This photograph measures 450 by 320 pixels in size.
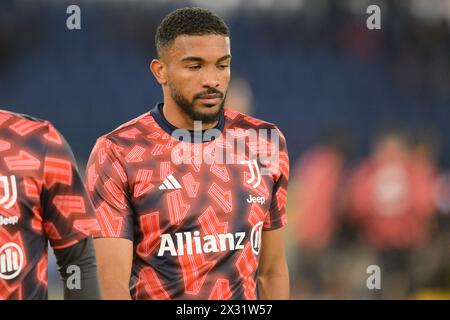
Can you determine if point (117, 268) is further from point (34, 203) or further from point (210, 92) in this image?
point (210, 92)

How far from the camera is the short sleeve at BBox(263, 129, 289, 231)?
11.2 feet

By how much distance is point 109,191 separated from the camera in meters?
3.21

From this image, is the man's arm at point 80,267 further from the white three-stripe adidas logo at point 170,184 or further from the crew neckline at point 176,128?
the crew neckline at point 176,128

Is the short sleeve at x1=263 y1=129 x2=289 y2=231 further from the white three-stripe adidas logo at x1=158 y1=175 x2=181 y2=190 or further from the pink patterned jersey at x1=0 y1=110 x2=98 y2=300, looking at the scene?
the pink patterned jersey at x1=0 y1=110 x2=98 y2=300

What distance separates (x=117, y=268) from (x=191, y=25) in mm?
1072

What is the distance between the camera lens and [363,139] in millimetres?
6004

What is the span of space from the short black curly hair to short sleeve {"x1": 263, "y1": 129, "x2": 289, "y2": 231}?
0.63 meters

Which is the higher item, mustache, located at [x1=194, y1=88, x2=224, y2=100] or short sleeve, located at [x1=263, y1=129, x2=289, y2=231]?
mustache, located at [x1=194, y1=88, x2=224, y2=100]

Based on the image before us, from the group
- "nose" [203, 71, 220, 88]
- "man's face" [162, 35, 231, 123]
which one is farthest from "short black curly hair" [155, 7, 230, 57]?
"nose" [203, 71, 220, 88]

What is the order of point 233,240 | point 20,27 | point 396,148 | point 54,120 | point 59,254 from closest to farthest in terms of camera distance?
point 59,254, point 233,240, point 54,120, point 20,27, point 396,148

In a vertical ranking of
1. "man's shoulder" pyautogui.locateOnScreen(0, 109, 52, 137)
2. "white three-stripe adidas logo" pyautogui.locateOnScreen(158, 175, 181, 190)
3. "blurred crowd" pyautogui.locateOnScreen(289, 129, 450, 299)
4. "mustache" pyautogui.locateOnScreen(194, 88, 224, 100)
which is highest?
"mustache" pyautogui.locateOnScreen(194, 88, 224, 100)
